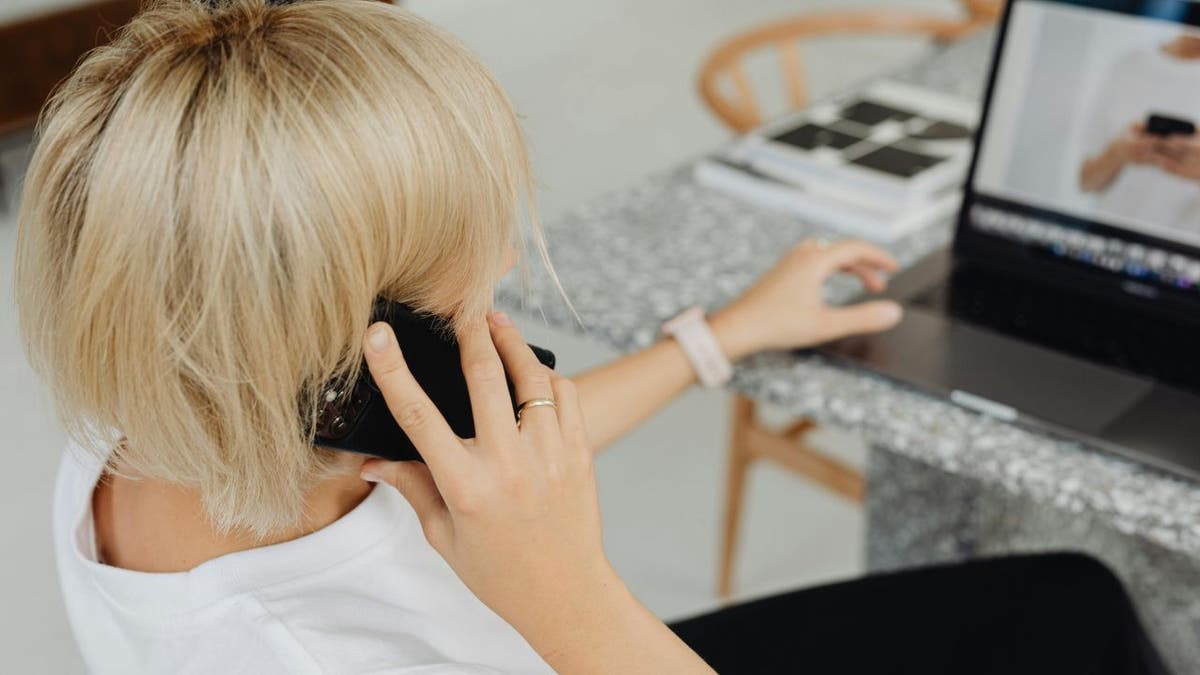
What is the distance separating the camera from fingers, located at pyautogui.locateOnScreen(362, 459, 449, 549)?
0.76m

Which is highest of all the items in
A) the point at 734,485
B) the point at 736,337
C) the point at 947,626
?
the point at 736,337

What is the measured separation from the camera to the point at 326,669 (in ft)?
2.32

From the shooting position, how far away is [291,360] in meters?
0.67

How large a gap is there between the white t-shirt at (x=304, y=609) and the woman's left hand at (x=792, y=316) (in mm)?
394

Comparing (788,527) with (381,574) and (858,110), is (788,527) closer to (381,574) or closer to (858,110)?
(858,110)

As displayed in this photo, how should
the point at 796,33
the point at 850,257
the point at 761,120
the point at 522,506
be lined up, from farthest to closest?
1. the point at 796,33
2. the point at 761,120
3. the point at 850,257
4. the point at 522,506

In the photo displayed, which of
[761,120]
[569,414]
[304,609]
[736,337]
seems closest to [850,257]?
[736,337]

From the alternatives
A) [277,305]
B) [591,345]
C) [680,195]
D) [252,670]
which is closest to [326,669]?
[252,670]

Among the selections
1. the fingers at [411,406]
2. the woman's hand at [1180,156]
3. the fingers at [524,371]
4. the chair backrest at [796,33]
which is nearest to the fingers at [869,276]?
the woman's hand at [1180,156]

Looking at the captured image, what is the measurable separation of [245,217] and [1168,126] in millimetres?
860

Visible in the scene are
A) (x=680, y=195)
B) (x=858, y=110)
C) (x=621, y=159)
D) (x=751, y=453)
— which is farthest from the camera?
(x=621, y=159)

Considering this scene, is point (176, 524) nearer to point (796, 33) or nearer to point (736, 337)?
point (736, 337)

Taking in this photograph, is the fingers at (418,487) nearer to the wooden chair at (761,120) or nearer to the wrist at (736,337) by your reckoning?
the wrist at (736,337)

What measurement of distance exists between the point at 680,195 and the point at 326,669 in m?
0.85
